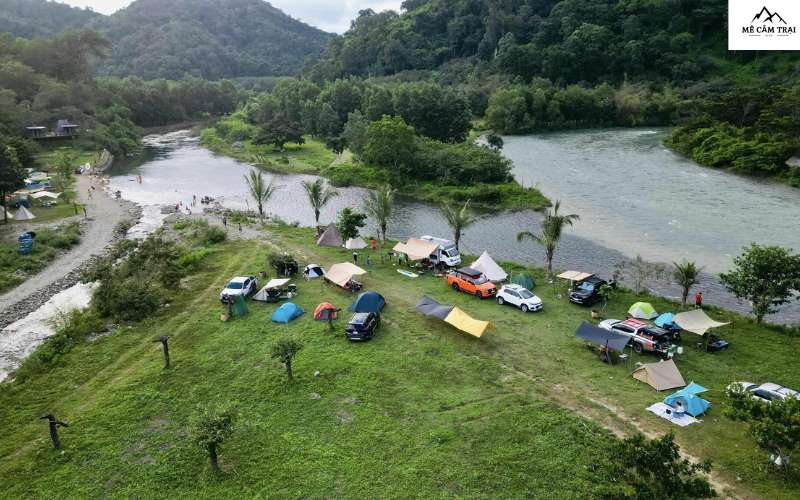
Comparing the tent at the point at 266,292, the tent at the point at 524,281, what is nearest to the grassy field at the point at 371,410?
the tent at the point at 266,292

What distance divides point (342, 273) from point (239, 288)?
258 inches

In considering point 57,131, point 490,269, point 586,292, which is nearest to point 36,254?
point 490,269

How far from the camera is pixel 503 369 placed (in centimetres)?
2272

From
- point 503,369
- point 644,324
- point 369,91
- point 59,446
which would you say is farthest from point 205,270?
point 369,91

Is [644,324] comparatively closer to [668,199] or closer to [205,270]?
[205,270]

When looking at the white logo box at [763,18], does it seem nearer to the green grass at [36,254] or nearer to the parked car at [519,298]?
the parked car at [519,298]

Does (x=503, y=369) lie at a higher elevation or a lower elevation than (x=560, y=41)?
lower

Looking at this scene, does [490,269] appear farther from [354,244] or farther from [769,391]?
[769,391]

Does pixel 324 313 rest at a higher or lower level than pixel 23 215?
lower

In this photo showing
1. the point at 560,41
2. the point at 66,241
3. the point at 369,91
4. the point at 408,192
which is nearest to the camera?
the point at 66,241

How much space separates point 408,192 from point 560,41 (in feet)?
337

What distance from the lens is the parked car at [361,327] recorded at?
25.7 meters

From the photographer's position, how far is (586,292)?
98.0 feet

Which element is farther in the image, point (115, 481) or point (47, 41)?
point (47, 41)
